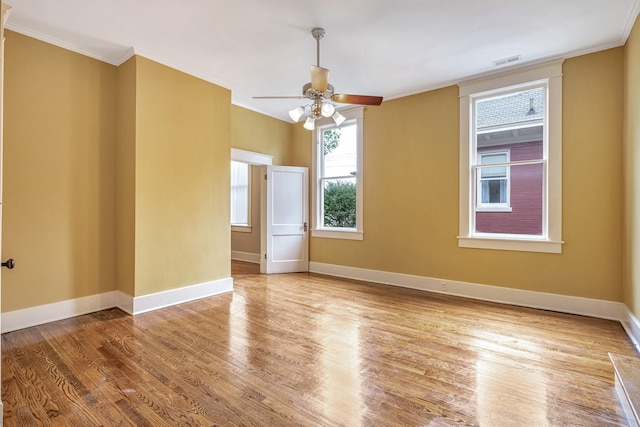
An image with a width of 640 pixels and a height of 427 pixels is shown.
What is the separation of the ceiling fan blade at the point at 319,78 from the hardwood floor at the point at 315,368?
2.32m

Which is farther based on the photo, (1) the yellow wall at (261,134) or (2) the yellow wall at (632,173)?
(1) the yellow wall at (261,134)

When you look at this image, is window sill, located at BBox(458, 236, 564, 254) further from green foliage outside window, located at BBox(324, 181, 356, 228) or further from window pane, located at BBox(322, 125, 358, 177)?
window pane, located at BBox(322, 125, 358, 177)

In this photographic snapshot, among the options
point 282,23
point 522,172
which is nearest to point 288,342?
point 282,23

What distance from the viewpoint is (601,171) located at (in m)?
3.42

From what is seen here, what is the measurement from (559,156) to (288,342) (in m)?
3.63

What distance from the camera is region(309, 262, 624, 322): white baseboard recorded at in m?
3.43

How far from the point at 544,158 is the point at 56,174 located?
543 cm

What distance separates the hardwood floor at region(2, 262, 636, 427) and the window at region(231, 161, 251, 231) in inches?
146

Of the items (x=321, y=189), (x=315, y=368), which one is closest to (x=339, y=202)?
(x=321, y=189)

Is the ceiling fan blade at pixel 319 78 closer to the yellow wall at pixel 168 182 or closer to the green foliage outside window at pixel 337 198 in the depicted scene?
the yellow wall at pixel 168 182

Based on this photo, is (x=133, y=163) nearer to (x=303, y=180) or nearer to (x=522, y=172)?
(x=303, y=180)

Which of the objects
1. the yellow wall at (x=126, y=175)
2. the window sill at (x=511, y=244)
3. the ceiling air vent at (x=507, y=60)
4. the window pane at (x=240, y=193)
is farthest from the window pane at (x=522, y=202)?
the window pane at (x=240, y=193)

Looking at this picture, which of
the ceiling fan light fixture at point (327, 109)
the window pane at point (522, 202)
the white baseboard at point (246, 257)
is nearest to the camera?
the ceiling fan light fixture at point (327, 109)

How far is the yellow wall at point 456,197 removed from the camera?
11.1 ft
